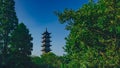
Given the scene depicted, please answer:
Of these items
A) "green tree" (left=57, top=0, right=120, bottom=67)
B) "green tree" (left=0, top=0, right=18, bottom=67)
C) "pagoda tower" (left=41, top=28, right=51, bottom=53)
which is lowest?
"green tree" (left=57, top=0, right=120, bottom=67)

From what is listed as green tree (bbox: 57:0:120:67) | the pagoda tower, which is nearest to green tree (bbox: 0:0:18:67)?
green tree (bbox: 57:0:120:67)

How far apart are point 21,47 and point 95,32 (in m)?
34.2

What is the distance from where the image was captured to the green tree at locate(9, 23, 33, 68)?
215 ft

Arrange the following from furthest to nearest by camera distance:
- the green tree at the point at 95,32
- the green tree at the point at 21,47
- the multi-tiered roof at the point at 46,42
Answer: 1. the multi-tiered roof at the point at 46,42
2. the green tree at the point at 21,47
3. the green tree at the point at 95,32

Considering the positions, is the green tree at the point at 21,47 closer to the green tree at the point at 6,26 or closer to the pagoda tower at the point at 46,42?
the green tree at the point at 6,26

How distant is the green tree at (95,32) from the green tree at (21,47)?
97.6ft

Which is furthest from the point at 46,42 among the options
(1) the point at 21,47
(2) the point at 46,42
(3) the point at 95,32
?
(3) the point at 95,32

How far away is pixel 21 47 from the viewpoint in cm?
6750

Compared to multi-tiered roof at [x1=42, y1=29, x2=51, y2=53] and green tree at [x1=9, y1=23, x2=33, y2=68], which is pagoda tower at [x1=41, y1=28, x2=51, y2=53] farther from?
green tree at [x1=9, y1=23, x2=33, y2=68]

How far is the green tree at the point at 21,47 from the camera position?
6562 cm

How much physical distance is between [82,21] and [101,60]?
13.6 ft

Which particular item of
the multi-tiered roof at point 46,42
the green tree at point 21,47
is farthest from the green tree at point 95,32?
the multi-tiered roof at point 46,42

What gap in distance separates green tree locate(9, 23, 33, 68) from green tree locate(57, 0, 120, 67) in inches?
1171

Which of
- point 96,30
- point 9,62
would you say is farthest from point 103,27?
point 9,62
